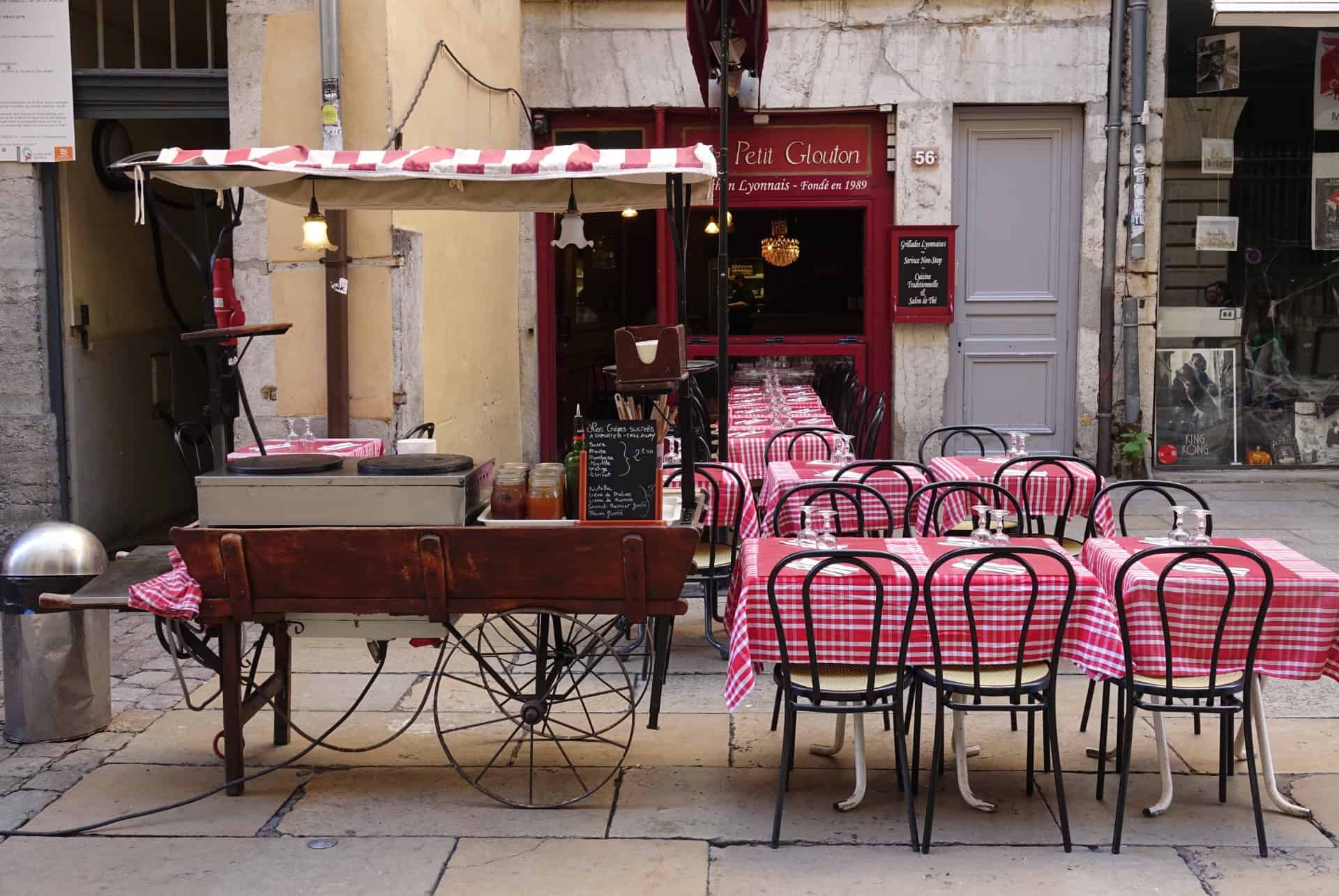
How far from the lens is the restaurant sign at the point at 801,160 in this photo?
12.0m

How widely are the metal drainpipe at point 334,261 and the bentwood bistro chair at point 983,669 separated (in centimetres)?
437

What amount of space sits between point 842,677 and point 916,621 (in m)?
0.33

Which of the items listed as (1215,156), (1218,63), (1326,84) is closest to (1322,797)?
(1215,156)

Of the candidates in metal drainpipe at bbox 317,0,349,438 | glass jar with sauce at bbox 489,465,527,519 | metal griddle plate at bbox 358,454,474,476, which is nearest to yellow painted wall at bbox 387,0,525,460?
metal drainpipe at bbox 317,0,349,438

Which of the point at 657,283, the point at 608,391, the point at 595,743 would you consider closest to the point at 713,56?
the point at 657,283

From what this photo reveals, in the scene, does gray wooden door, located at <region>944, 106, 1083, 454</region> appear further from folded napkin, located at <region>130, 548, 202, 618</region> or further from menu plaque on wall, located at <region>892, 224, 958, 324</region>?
folded napkin, located at <region>130, 548, 202, 618</region>

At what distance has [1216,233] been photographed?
12.0m

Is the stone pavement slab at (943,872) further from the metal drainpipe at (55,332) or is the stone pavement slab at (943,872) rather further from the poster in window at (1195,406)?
the poster in window at (1195,406)

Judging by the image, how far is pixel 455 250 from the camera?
966 centimetres

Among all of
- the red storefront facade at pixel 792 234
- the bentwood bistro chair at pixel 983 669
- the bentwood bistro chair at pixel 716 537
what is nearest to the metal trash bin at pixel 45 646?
the bentwood bistro chair at pixel 716 537

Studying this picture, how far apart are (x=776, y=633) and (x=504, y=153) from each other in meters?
2.08

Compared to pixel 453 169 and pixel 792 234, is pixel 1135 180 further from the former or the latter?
pixel 453 169

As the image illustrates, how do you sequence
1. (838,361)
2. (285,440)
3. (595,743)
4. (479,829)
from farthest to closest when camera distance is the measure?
(838,361)
(285,440)
(595,743)
(479,829)

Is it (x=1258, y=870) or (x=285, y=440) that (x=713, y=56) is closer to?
(x=285, y=440)
